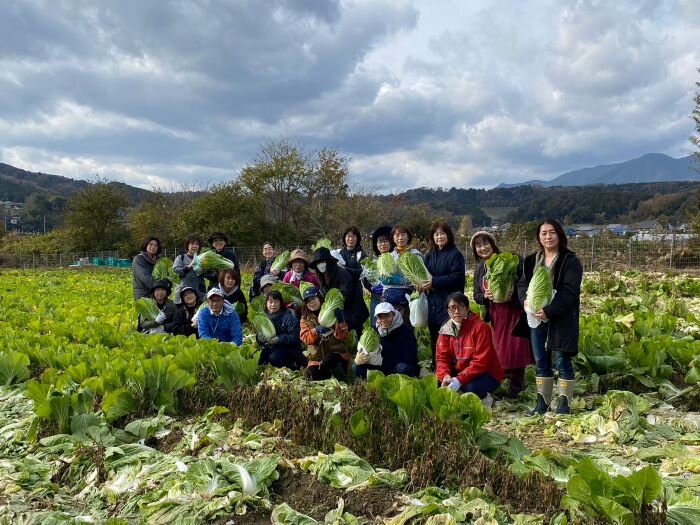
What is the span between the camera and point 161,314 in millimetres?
7605

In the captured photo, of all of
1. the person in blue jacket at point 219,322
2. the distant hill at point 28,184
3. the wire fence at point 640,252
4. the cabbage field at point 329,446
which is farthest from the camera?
the distant hill at point 28,184

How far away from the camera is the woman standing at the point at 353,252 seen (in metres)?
6.73

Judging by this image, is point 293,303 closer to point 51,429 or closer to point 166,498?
point 51,429

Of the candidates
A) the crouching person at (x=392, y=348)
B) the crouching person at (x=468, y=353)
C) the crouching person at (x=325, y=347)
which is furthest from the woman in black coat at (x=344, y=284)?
the crouching person at (x=468, y=353)

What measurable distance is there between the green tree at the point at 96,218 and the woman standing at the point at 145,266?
107 feet

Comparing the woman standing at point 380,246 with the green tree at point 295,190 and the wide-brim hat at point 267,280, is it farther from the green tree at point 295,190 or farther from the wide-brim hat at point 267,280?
the green tree at point 295,190

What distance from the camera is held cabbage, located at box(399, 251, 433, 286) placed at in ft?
18.4

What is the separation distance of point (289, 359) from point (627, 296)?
8762 mm

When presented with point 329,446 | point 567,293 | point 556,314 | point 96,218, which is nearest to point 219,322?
point 329,446

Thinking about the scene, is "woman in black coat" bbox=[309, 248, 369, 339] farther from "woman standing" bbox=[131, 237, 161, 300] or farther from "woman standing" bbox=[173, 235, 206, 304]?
"woman standing" bbox=[131, 237, 161, 300]

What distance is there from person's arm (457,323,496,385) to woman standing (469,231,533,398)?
15.2 inches

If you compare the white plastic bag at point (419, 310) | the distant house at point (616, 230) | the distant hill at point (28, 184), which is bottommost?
the white plastic bag at point (419, 310)

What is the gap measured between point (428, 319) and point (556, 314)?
1.55 m

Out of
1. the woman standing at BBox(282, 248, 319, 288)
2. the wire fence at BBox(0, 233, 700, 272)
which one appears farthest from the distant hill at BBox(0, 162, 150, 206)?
the woman standing at BBox(282, 248, 319, 288)
